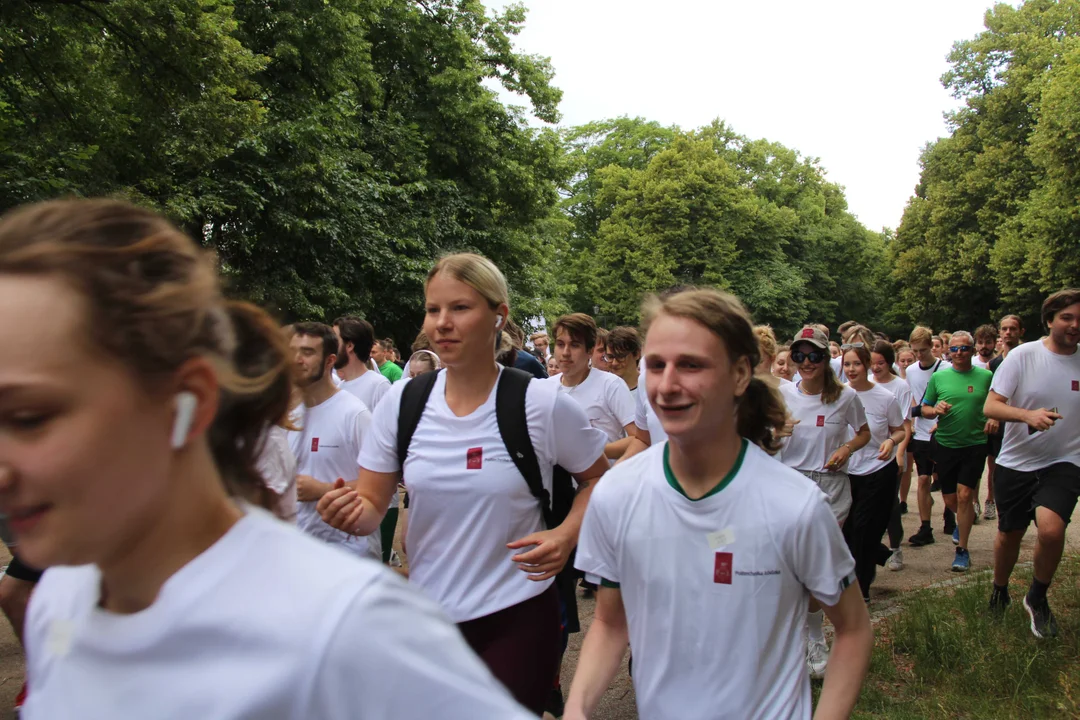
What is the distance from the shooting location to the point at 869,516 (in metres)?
7.23

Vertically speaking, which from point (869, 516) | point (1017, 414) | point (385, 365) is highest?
point (1017, 414)

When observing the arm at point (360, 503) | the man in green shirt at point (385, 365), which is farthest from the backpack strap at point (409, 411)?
the man in green shirt at point (385, 365)

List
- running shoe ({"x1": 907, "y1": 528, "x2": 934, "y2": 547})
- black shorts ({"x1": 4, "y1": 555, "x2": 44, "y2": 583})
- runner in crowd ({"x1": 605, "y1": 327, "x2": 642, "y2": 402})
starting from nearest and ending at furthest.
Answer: black shorts ({"x1": 4, "y1": 555, "x2": 44, "y2": 583}) < runner in crowd ({"x1": 605, "y1": 327, "x2": 642, "y2": 402}) < running shoe ({"x1": 907, "y1": 528, "x2": 934, "y2": 547})

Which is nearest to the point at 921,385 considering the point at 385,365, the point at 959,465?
the point at 959,465

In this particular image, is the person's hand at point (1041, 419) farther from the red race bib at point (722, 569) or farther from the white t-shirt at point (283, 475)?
the white t-shirt at point (283, 475)

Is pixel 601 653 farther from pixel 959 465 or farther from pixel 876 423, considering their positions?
pixel 959 465

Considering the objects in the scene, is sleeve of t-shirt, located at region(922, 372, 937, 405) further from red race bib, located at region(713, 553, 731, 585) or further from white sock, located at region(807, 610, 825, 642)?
red race bib, located at region(713, 553, 731, 585)

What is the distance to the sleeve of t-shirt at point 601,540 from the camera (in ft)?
8.71

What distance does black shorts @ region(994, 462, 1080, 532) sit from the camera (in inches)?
230

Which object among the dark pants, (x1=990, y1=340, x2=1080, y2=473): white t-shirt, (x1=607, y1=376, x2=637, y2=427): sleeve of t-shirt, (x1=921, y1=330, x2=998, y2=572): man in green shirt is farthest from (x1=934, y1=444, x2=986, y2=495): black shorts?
(x1=607, y1=376, x2=637, y2=427): sleeve of t-shirt

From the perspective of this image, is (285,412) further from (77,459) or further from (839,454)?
(839,454)

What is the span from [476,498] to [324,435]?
6.30 feet

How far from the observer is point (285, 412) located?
1.52 m

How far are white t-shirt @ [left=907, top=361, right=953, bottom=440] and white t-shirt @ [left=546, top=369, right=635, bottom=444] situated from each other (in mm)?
4899
